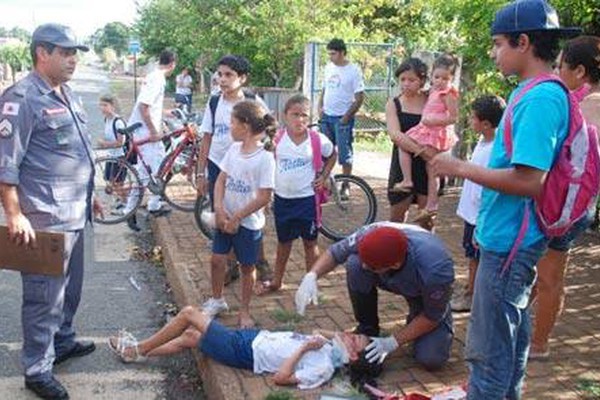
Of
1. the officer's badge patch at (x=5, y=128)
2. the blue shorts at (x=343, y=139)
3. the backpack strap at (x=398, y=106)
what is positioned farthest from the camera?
the blue shorts at (x=343, y=139)

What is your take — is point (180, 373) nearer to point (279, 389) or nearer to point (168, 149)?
point (279, 389)

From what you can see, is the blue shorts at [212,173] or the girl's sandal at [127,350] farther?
the blue shorts at [212,173]

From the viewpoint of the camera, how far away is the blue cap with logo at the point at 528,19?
2.31 metres

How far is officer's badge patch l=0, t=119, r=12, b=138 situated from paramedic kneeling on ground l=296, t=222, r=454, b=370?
5.86 feet

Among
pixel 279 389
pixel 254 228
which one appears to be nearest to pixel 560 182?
pixel 279 389

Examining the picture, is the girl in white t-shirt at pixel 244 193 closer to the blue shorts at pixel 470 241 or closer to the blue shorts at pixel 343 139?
the blue shorts at pixel 470 241

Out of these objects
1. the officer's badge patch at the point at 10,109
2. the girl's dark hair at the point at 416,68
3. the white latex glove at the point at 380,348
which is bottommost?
the white latex glove at the point at 380,348

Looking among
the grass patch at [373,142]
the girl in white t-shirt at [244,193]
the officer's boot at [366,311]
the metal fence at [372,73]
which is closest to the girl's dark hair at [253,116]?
the girl in white t-shirt at [244,193]

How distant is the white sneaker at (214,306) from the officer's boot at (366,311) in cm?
110

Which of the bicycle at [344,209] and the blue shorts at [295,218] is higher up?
the blue shorts at [295,218]

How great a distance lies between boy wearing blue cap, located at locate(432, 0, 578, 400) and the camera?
2.28m

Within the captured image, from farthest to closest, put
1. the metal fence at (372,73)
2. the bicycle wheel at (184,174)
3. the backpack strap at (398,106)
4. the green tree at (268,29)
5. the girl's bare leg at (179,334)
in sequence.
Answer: the green tree at (268,29)
the metal fence at (372,73)
the bicycle wheel at (184,174)
the backpack strap at (398,106)
the girl's bare leg at (179,334)

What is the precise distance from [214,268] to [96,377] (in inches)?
41.5

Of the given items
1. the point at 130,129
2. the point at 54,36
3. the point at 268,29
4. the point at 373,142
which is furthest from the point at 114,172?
the point at 268,29
